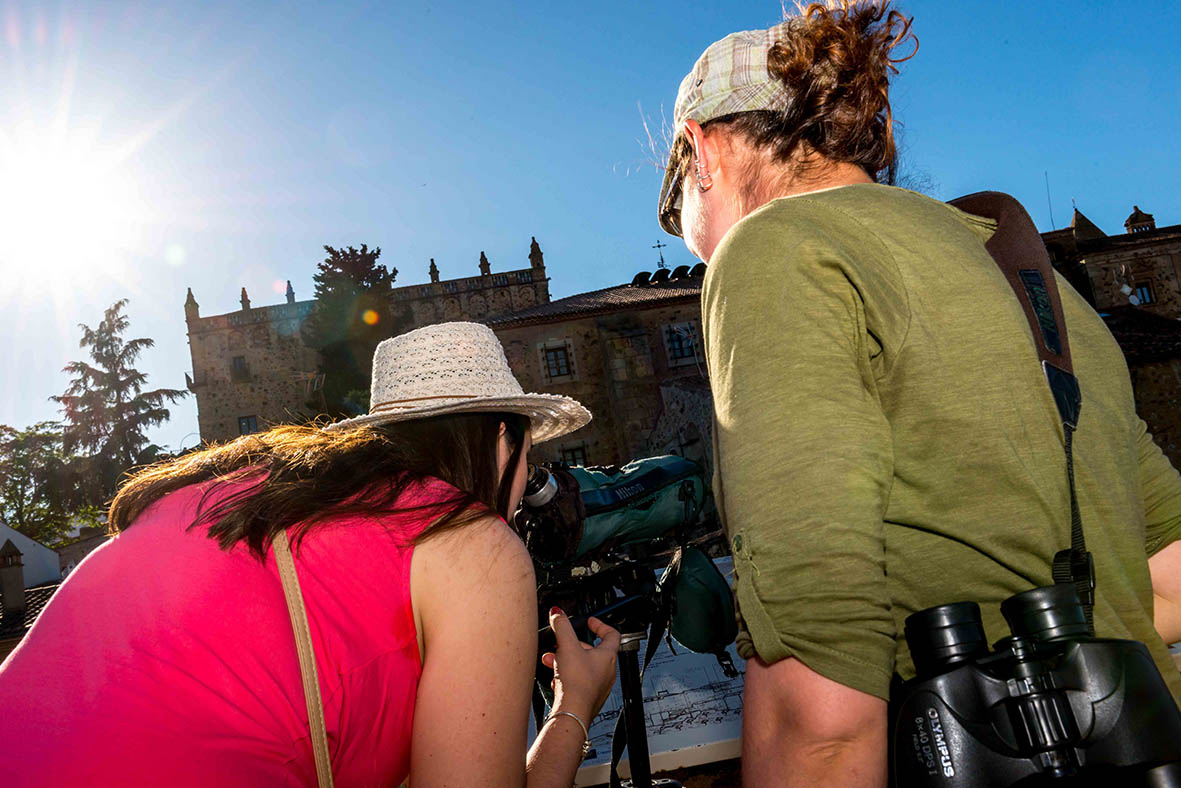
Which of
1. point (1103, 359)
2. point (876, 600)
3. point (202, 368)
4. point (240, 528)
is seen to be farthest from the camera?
point (202, 368)

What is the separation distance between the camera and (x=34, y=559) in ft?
92.0

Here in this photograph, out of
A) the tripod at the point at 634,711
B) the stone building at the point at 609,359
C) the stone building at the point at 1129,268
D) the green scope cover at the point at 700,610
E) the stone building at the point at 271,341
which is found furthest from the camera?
the stone building at the point at 271,341

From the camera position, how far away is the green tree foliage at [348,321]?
89.8ft

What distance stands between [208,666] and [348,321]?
2838 cm

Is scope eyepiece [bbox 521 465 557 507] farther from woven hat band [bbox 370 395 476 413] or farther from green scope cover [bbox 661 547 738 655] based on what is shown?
woven hat band [bbox 370 395 476 413]

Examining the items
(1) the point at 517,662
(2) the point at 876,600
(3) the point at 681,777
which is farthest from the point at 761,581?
(3) the point at 681,777

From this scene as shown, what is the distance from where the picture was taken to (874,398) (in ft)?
3.21

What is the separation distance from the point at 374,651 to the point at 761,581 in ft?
2.48

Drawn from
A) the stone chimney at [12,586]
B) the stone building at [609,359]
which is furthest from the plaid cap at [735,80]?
the stone building at [609,359]

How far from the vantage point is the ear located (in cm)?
134

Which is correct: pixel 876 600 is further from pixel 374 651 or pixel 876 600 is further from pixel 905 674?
pixel 374 651

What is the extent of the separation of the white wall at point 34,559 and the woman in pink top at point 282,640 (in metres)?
32.4

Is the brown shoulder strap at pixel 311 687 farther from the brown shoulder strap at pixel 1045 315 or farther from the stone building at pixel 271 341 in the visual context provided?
the stone building at pixel 271 341

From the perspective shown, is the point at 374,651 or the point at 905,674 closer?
the point at 905,674
